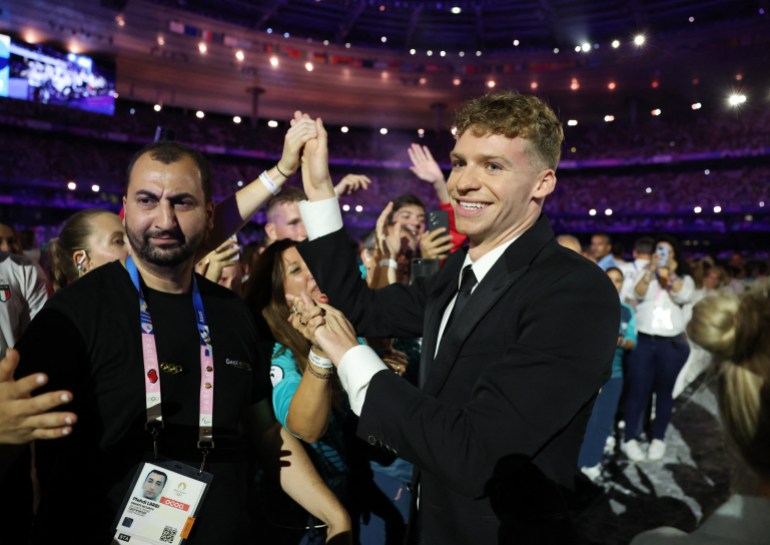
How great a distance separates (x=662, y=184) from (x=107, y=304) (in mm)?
26745

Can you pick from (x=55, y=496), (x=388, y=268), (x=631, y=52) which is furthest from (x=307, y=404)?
(x=631, y=52)

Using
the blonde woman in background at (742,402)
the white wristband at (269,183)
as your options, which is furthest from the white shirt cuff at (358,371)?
the white wristband at (269,183)

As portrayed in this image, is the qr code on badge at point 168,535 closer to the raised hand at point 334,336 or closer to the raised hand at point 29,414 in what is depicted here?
the raised hand at point 29,414

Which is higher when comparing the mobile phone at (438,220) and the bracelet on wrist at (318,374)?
the mobile phone at (438,220)

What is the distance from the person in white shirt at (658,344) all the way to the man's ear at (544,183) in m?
4.79

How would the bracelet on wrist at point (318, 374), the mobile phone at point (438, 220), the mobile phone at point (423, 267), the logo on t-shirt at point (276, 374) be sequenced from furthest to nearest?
1. the mobile phone at point (438, 220)
2. the mobile phone at point (423, 267)
3. the logo on t-shirt at point (276, 374)
4. the bracelet on wrist at point (318, 374)

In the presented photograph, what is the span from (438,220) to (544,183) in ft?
5.87

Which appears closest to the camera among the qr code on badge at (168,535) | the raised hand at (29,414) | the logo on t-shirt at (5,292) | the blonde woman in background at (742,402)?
the blonde woman in background at (742,402)

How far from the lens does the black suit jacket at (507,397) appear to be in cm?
125

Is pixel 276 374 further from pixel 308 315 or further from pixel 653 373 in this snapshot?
pixel 653 373

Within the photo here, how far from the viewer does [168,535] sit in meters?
1.61

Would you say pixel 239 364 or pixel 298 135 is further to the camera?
pixel 298 135

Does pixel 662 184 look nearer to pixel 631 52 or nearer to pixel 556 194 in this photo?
pixel 556 194

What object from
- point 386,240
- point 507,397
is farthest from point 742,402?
point 386,240
